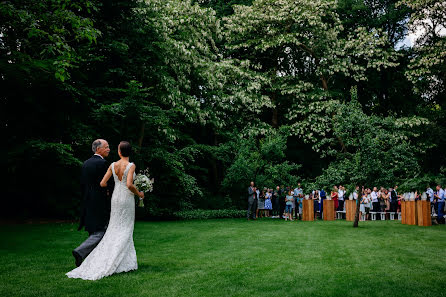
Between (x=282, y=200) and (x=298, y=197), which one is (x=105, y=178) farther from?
(x=282, y=200)

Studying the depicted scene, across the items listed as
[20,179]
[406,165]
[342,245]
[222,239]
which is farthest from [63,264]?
[406,165]

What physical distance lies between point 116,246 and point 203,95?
20.2 metres

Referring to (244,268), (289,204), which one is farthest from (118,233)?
(289,204)

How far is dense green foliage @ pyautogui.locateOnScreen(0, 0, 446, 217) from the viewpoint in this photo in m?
15.8

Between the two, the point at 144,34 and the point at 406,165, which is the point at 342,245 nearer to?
the point at 406,165

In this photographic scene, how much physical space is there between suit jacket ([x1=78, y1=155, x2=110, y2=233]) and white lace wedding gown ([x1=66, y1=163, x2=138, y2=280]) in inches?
6.3

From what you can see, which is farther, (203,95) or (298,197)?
(203,95)

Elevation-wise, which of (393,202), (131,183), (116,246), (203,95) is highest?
(203,95)

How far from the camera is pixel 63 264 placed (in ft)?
26.0

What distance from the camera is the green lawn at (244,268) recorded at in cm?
583

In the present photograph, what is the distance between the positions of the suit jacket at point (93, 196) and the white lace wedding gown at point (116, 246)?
0.52 feet

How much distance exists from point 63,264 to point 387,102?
31270 millimetres

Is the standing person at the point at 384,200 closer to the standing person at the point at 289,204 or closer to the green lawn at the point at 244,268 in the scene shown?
the standing person at the point at 289,204

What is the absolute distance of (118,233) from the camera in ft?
23.0
